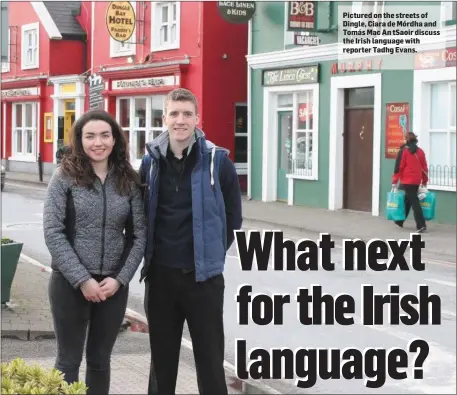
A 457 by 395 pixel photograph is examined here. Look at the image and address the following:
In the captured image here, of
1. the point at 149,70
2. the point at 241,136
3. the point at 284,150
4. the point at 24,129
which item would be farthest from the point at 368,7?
A: the point at 24,129

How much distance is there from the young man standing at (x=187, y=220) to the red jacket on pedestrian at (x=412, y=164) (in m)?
10.3

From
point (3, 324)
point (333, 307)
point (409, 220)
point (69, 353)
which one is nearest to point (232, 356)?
point (333, 307)

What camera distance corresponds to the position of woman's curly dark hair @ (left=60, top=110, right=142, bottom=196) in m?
4.07

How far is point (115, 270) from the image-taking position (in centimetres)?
414

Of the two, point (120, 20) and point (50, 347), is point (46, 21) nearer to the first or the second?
point (120, 20)

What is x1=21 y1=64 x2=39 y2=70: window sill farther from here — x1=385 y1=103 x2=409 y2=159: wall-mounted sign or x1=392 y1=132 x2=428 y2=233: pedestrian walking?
x1=392 y1=132 x2=428 y2=233: pedestrian walking

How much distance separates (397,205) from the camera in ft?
47.9

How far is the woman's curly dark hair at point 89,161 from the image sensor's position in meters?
4.07

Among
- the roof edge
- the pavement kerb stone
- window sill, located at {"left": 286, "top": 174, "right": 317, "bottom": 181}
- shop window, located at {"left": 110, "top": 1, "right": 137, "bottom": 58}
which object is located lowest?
the pavement kerb stone

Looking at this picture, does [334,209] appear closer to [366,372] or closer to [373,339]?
[373,339]

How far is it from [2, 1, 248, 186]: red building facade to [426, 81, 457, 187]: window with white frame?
25.6 feet

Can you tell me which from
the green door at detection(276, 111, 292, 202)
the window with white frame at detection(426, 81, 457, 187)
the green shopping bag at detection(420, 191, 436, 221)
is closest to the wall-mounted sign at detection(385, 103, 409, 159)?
the window with white frame at detection(426, 81, 457, 187)

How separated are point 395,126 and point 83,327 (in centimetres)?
1320

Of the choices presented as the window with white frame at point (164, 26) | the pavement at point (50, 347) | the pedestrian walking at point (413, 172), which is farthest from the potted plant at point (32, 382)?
the window with white frame at point (164, 26)
